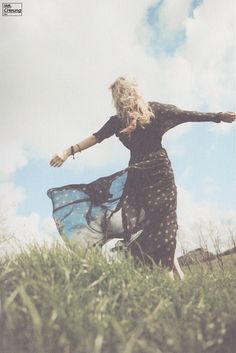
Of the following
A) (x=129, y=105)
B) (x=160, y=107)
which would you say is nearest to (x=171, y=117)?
(x=160, y=107)

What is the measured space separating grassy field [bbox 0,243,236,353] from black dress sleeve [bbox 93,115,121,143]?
162 cm

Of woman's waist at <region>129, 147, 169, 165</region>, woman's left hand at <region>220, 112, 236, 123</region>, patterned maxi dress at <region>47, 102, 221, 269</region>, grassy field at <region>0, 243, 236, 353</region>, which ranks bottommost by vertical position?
grassy field at <region>0, 243, 236, 353</region>

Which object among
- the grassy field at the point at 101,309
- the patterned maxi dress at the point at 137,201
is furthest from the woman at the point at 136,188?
the grassy field at the point at 101,309

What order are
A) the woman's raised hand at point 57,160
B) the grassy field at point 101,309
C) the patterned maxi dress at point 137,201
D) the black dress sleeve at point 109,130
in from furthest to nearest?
the black dress sleeve at point 109,130
the woman's raised hand at point 57,160
the patterned maxi dress at point 137,201
the grassy field at point 101,309

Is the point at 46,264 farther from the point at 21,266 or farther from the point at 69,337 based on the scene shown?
the point at 69,337

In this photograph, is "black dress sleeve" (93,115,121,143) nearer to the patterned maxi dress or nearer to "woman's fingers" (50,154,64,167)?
the patterned maxi dress

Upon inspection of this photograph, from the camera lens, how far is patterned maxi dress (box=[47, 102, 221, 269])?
4.25 meters

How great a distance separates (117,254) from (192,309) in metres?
0.77

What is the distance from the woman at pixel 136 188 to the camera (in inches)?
168

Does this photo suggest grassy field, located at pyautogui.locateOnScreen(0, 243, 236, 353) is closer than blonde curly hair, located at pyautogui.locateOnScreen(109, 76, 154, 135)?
Yes

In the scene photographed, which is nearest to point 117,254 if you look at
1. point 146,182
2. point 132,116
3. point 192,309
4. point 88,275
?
point 88,275

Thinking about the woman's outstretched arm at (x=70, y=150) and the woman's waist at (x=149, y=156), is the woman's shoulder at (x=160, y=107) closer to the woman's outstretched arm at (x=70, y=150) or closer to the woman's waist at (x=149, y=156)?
the woman's waist at (x=149, y=156)

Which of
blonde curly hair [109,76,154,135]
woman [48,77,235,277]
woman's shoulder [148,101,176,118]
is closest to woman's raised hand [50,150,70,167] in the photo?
woman [48,77,235,277]

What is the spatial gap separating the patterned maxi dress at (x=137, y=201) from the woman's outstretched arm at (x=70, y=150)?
0.70 ft
